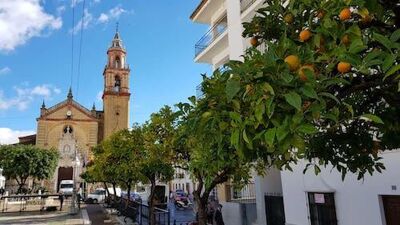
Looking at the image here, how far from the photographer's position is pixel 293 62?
2.20 m

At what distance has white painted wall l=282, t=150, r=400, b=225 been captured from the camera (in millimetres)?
7848

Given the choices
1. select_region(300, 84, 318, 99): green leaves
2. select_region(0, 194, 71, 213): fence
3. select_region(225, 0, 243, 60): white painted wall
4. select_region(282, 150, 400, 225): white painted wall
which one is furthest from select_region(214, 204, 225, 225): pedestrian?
select_region(0, 194, 71, 213): fence

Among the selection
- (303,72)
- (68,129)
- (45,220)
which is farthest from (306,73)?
(68,129)

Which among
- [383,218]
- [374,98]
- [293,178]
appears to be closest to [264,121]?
[374,98]

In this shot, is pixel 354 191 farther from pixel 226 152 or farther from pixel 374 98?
pixel 226 152

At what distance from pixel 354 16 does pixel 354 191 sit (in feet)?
22.6

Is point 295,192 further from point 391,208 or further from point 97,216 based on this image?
point 97,216

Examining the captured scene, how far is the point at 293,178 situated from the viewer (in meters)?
11.1

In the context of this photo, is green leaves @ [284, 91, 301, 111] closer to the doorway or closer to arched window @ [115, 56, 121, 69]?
the doorway

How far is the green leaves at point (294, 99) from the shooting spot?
1.87 m

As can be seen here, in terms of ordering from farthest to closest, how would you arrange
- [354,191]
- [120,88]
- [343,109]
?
[120,88]
[354,191]
[343,109]

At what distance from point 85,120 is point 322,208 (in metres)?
50.9

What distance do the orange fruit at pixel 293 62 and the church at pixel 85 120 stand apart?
5315cm

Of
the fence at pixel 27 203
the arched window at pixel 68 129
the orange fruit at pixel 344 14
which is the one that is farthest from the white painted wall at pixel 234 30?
the arched window at pixel 68 129
